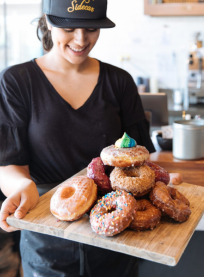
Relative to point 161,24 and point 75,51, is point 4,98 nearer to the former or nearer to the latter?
point 75,51

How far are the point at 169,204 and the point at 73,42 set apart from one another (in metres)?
0.65

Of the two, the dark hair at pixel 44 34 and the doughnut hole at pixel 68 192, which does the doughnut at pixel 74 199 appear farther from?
the dark hair at pixel 44 34

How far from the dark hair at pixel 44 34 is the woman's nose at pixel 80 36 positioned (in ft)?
0.79

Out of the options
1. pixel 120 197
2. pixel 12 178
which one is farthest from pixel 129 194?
pixel 12 178

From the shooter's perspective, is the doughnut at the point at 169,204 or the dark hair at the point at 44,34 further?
the dark hair at the point at 44,34

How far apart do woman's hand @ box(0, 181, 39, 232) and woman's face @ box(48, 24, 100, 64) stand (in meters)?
0.50

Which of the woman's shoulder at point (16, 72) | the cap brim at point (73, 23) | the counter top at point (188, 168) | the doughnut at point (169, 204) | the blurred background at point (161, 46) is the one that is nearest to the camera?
the doughnut at point (169, 204)

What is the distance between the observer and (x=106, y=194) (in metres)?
0.89

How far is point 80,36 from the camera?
1.11 meters

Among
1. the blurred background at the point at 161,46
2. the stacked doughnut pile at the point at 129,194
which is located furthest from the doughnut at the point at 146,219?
the blurred background at the point at 161,46

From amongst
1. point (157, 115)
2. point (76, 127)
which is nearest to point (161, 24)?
point (157, 115)

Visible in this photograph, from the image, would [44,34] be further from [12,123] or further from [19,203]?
[19,203]

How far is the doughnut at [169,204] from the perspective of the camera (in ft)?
2.75

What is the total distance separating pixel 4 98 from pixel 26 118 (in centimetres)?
11
